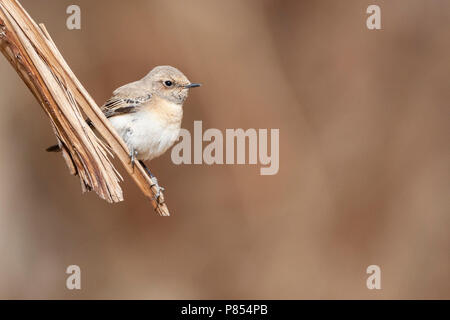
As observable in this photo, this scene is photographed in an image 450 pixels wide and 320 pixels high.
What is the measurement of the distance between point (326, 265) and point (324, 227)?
41 cm

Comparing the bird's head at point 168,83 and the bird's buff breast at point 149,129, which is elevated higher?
the bird's head at point 168,83

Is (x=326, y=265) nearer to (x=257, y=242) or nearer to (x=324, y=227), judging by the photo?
(x=324, y=227)

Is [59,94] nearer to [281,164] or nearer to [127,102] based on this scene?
[127,102]

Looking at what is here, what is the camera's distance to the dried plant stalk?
1.91m

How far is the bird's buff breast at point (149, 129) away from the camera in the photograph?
141 inches

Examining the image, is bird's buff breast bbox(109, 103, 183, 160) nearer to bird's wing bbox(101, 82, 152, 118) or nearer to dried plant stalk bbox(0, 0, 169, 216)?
bird's wing bbox(101, 82, 152, 118)

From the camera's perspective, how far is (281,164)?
20.7 ft

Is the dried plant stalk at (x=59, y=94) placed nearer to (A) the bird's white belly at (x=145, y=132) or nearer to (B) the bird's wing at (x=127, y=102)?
(A) the bird's white belly at (x=145, y=132)

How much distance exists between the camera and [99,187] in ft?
6.88

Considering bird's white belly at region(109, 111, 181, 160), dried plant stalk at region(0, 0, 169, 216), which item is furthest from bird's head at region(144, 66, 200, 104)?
dried plant stalk at region(0, 0, 169, 216)

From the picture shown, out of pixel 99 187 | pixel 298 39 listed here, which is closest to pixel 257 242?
pixel 298 39
